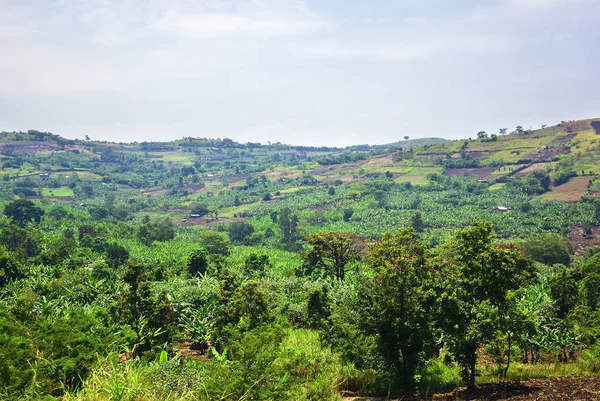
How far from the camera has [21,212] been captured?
85.0 metres

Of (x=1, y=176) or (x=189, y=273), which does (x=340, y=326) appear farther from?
(x=1, y=176)

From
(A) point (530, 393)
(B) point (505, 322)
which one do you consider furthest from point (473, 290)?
(A) point (530, 393)

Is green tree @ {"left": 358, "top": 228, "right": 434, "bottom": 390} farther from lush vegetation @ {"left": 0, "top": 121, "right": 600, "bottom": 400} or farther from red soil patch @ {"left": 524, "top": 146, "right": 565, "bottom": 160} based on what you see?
red soil patch @ {"left": 524, "top": 146, "right": 565, "bottom": 160}

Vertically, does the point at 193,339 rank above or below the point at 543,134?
below

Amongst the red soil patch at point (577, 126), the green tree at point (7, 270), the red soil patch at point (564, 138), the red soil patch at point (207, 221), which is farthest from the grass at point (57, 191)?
the red soil patch at point (577, 126)

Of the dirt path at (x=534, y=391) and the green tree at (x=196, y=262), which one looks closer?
the dirt path at (x=534, y=391)

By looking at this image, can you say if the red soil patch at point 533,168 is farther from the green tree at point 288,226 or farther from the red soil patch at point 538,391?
the red soil patch at point 538,391

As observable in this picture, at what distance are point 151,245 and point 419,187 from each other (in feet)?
295

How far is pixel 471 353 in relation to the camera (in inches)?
602

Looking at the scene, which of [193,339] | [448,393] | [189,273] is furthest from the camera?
[189,273]

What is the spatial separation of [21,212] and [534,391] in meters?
96.5

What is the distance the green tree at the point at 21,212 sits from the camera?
8350cm

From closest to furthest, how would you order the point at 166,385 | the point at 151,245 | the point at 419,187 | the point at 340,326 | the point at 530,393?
the point at 166,385, the point at 530,393, the point at 340,326, the point at 151,245, the point at 419,187

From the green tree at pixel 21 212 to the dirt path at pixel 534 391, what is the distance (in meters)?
89.4
